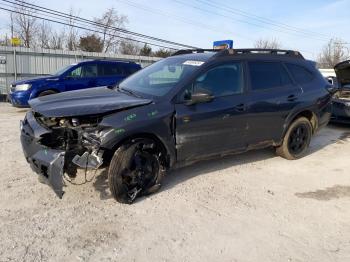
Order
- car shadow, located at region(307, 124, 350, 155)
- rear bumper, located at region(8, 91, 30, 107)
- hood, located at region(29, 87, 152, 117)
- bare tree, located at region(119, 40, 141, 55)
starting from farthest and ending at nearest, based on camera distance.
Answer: bare tree, located at region(119, 40, 141, 55) < rear bumper, located at region(8, 91, 30, 107) < car shadow, located at region(307, 124, 350, 155) < hood, located at region(29, 87, 152, 117)

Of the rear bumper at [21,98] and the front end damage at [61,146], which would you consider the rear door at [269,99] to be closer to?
the front end damage at [61,146]

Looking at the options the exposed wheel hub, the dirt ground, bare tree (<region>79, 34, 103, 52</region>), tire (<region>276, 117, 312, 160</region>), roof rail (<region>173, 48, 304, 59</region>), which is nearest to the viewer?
the dirt ground

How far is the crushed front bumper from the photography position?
3752mm

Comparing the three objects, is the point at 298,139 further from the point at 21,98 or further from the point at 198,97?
the point at 21,98

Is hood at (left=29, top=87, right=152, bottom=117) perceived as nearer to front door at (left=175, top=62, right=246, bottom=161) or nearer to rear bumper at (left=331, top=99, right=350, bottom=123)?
front door at (left=175, top=62, right=246, bottom=161)

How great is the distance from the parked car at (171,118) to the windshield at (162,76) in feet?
0.07

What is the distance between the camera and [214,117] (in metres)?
4.79

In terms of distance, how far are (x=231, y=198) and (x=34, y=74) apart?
1567 centimetres

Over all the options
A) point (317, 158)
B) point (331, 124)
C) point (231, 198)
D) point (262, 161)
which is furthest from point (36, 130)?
point (331, 124)

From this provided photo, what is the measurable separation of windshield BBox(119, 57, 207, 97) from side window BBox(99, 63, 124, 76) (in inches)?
267

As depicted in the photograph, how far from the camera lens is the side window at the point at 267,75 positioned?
213 inches

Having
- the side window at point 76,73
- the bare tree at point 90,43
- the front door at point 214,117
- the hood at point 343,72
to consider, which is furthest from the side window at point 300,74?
the bare tree at point 90,43

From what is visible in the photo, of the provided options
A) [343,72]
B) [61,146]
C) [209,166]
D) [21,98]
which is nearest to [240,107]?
[209,166]

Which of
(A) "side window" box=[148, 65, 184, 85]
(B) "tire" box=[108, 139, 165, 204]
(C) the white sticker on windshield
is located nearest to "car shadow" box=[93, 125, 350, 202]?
(B) "tire" box=[108, 139, 165, 204]
